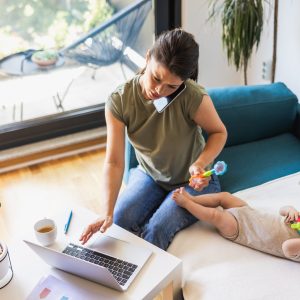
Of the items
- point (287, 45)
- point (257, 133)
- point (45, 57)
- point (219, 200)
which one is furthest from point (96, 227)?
point (287, 45)

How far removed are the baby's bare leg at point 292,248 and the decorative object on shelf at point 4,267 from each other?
84 cm

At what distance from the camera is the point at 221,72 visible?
2.88m

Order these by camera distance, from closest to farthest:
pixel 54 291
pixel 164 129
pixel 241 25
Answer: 1. pixel 54 291
2. pixel 164 129
3. pixel 241 25

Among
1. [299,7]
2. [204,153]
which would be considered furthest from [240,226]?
[299,7]

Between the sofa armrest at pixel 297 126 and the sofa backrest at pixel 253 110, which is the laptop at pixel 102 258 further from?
the sofa armrest at pixel 297 126

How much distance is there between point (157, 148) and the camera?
5.32 ft

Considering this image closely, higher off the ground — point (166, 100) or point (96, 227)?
point (166, 100)

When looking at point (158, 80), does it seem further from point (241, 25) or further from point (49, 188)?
point (49, 188)

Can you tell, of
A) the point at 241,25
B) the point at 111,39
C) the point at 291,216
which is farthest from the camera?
the point at 111,39

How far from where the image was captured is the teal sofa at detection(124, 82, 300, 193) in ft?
6.25

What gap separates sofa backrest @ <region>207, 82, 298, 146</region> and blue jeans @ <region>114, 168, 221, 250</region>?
0.38 m

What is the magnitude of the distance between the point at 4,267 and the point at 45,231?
0.55 feet

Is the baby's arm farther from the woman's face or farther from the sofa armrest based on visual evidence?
the sofa armrest

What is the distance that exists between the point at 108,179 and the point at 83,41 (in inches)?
53.3
